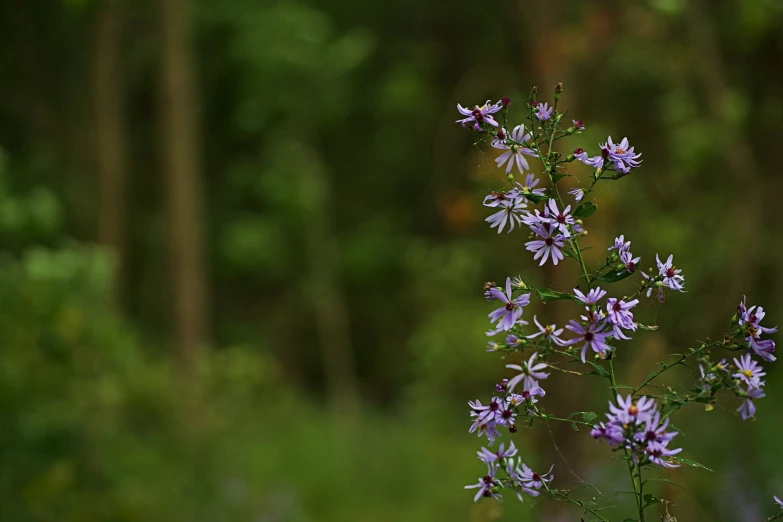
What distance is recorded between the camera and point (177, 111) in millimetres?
9414

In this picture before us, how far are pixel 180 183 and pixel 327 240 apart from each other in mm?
4365

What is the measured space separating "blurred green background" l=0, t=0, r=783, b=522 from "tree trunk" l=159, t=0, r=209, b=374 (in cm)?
3

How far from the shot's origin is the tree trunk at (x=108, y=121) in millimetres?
10180

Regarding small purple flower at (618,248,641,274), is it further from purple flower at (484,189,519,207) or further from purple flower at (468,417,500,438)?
purple flower at (468,417,500,438)

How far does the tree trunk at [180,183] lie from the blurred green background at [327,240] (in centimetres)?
3

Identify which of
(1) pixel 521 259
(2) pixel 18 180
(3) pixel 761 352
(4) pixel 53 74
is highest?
(4) pixel 53 74

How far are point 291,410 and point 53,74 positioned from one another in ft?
19.5

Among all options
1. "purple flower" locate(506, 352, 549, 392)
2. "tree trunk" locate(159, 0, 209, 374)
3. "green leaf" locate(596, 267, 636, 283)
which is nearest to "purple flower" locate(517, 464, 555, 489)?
"purple flower" locate(506, 352, 549, 392)

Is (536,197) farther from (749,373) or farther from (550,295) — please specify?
(749,373)

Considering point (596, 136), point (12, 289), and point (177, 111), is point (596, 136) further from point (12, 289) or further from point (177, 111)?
point (177, 111)

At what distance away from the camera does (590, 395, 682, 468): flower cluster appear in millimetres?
1591

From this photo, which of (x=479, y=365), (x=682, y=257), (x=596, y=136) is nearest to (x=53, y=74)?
(x=479, y=365)

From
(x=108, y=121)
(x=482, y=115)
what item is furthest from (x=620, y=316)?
(x=108, y=121)

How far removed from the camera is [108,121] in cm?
1030
